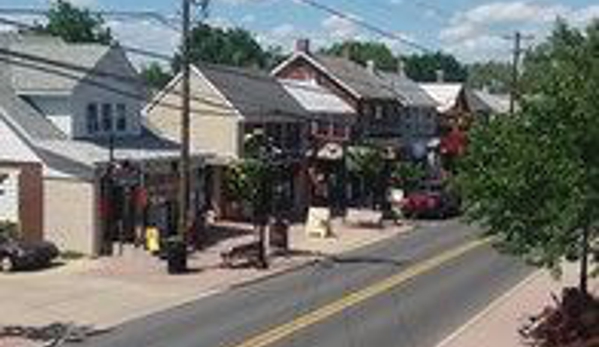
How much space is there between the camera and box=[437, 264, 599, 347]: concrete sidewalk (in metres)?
30.0

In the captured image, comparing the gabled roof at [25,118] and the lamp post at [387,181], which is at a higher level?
the gabled roof at [25,118]

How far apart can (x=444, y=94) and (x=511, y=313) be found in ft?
243

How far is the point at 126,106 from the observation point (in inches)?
2169

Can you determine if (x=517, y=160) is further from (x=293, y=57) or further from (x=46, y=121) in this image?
(x=293, y=57)

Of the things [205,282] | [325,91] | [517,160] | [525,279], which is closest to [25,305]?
[205,282]

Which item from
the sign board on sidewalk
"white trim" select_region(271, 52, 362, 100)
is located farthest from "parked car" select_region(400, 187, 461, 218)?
"white trim" select_region(271, 52, 362, 100)

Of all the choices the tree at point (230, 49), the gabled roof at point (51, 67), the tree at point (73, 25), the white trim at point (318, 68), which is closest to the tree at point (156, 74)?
the tree at point (230, 49)

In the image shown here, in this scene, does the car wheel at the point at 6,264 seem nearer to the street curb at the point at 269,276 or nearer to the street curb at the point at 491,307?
the street curb at the point at 269,276

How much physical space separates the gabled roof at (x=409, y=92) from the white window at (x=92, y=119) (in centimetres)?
4039

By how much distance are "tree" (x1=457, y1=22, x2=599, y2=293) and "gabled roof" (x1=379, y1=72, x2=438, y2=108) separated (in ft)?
193

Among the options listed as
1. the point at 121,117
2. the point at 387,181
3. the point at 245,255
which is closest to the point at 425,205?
the point at 387,181

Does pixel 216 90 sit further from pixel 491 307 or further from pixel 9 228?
pixel 491 307

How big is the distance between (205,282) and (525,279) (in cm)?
1030

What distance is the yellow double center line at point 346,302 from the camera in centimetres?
3052
